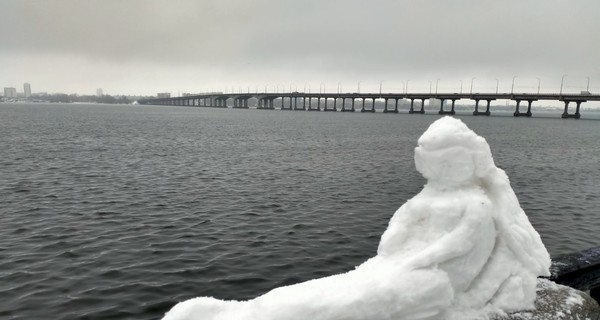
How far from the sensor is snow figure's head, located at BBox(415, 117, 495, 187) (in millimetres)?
6473

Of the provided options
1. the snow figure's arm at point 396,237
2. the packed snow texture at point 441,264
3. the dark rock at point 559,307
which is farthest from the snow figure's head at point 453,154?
the dark rock at point 559,307

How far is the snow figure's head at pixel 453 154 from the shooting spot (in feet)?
21.2

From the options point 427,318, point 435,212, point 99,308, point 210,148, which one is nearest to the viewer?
point 427,318

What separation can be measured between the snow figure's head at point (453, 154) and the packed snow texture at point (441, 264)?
15mm

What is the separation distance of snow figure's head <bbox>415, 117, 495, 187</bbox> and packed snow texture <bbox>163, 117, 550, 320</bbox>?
0.05 feet

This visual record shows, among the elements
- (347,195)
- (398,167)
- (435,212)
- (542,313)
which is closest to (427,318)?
(435,212)

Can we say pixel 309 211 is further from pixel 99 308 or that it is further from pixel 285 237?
pixel 99 308

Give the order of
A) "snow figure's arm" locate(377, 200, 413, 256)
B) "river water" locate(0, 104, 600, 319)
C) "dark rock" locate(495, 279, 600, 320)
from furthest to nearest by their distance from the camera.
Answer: "river water" locate(0, 104, 600, 319) < "dark rock" locate(495, 279, 600, 320) < "snow figure's arm" locate(377, 200, 413, 256)

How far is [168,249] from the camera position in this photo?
14570 millimetres

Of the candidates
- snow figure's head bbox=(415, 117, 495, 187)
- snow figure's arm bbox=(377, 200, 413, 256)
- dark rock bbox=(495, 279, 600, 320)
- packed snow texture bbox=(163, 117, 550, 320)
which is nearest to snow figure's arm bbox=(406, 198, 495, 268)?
packed snow texture bbox=(163, 117, 550, 320)

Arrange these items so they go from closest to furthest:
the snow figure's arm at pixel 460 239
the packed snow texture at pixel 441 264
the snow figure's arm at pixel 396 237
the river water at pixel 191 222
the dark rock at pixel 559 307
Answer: the packed snow texture at pixel 441 264 < the snow figure's arm at pixel 460 239 < the snow figure's arm at pixel 396 237 < the dark rock at pixel 559 307 < the river water at pixel 191 222

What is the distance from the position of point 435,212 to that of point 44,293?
35.3 feet

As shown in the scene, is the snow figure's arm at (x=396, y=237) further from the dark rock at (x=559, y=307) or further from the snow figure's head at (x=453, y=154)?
the dark rock at (x=559, y=307)

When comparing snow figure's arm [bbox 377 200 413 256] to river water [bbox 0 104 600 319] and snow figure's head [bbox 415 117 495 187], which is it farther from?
river water [bbox 0 104 600 319]
